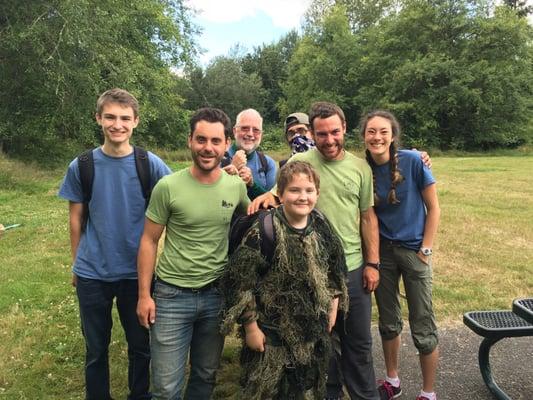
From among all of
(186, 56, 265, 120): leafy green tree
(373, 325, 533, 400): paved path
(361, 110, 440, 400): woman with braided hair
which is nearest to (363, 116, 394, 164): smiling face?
(361, 110, 440, 400): woman with braided hair

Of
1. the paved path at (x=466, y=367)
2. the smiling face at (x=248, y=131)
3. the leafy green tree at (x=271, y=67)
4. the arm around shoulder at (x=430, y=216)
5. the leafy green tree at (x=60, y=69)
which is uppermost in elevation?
the leafy green tree at (x=271, y=67)

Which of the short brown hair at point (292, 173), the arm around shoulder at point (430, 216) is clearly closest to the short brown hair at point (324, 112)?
the short brown hair at point (292, 173)

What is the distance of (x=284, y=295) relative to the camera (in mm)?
2650

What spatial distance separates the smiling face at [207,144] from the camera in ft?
8.91

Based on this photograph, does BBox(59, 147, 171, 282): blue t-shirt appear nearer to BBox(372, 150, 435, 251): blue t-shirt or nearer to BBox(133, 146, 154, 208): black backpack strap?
BBox(133, 146, 154, 208): black backpack strap

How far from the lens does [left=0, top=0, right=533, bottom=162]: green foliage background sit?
15.3 m

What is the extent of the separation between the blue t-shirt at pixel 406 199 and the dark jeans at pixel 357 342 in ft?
1.37

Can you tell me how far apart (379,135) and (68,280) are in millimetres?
4750

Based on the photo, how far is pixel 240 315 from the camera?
2.59 metres

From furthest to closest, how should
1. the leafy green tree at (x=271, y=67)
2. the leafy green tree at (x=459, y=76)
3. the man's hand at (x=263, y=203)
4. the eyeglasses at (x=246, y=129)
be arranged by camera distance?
the leafy green tree at (x=271, y=67), the leafy green tree at (x=459, y=76), the eyeglasses at (x=246, y=129), the man's hand at (x=263, y=203)

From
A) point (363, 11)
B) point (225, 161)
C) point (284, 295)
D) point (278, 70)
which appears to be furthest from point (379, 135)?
point (278, 70)

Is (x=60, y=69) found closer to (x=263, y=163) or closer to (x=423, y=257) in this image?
(x=263, y=163)

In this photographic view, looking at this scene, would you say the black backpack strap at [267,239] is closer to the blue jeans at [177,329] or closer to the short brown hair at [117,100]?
the blue jeans at [177,329]

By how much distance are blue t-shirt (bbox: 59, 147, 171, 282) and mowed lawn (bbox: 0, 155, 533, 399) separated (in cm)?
125
